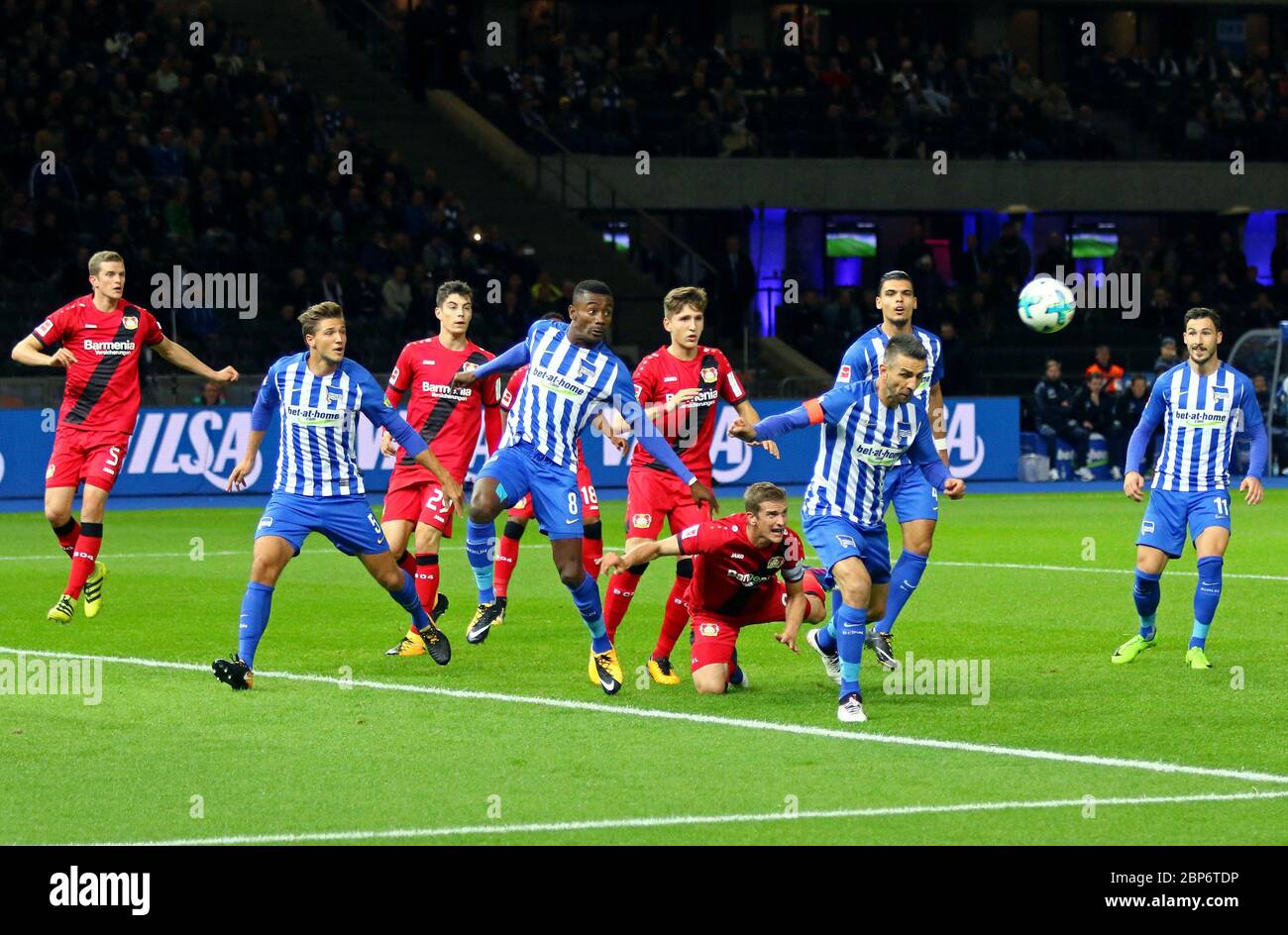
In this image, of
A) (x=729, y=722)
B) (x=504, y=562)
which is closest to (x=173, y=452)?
(x=504, y=562)

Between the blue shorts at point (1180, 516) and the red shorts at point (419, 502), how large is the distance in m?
4.41

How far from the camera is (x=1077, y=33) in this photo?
48188 mm

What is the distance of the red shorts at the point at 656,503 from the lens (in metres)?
12.5

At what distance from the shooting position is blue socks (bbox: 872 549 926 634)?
12.0m

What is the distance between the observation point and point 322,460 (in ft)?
37.0

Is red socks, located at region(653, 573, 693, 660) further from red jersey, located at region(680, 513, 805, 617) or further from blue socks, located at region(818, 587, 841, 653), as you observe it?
blue socks, located at region(818, 587, 841, 653)

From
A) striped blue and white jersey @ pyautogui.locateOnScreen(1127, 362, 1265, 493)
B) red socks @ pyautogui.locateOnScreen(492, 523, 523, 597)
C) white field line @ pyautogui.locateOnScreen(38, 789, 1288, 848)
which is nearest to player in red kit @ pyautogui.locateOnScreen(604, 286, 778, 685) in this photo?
red socks @ pyautogui.locateOnScreen(492, 523, 523, 597)

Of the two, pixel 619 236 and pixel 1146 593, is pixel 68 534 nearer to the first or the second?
pixel 1146 593

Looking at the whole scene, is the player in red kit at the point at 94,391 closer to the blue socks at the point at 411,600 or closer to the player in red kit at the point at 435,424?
the player in red kit at the point at 435,424

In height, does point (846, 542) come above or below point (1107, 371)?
below

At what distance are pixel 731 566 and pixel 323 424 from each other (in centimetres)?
232

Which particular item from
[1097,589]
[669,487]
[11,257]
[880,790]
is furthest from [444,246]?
[880,790]

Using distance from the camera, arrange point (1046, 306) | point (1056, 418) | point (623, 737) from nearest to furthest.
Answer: point (623, 737) → point (1046, 306) → point (1056, 418)

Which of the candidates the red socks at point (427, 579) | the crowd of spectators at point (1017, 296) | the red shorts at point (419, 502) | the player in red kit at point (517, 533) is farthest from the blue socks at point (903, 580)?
the crowd of spectators at point (1017, 296)
